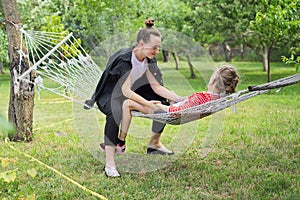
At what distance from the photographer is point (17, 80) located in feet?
10.8

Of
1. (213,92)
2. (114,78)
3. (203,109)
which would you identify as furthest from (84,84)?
(203,109)

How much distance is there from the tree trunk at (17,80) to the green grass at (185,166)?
0.67 feet

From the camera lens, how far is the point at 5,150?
321cm

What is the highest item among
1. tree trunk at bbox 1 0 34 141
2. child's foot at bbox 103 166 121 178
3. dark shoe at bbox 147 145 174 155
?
tree trunk at bbox 1 0 34 141

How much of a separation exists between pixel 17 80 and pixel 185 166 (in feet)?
4.50

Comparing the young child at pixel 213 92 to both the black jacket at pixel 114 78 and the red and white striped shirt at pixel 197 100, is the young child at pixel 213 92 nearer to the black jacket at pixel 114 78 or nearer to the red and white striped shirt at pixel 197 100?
the red and white striped shirt at pixel 197 100

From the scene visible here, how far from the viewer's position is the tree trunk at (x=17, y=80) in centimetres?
333

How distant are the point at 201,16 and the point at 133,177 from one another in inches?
277

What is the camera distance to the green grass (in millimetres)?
2258

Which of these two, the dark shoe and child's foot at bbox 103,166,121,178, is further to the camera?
the dark shoe

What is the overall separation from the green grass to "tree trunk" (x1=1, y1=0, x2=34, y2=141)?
0.20 meters

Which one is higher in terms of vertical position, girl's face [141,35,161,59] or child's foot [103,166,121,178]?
girl's face [141,35,161,59]

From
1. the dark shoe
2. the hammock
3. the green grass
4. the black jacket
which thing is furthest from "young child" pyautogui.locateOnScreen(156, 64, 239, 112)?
the dark shoe

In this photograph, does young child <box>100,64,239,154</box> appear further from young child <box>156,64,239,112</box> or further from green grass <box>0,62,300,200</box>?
green grass <box>0,62,300,200</box>
